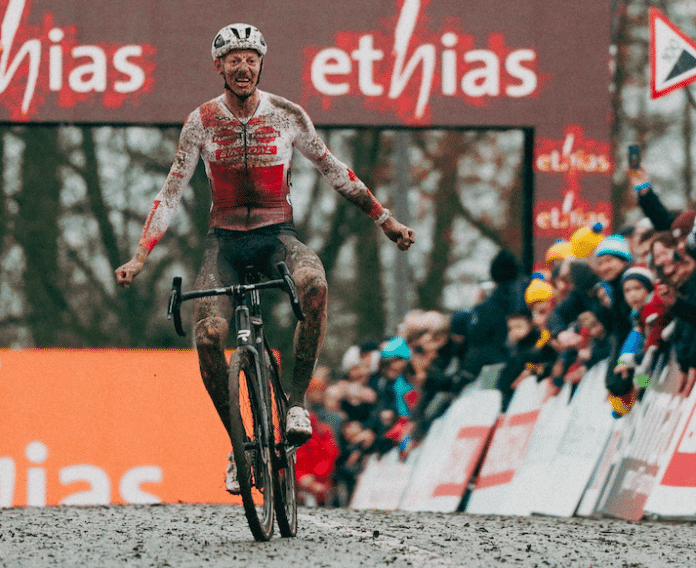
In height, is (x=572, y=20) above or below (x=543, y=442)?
above

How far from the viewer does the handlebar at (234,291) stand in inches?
271

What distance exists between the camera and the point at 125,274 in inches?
277

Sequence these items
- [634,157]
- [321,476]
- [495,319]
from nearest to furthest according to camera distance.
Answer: [634,157], [495,319], [321,476]

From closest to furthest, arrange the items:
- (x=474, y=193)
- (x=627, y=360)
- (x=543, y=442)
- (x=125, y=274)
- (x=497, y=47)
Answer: (x=125, y=274) < (x=627, y=360) < (x=543, y=442) < (x=497, y=47) < (x=474, y=193)

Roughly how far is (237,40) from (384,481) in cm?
630

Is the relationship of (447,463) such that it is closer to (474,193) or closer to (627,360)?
(627,360)

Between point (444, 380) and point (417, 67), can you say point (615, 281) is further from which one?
point (417, 67)

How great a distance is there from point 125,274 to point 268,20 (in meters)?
8.38

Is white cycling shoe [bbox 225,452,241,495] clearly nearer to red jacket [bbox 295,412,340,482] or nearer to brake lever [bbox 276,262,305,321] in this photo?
brake lever [bbox 276,262,305,321]

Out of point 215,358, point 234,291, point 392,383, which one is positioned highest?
point 234,291

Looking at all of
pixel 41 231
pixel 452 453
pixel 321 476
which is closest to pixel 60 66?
pixel 321 476

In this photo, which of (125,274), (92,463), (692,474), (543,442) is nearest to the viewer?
(125,274)

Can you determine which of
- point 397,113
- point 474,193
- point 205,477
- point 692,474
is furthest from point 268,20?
point 474,193

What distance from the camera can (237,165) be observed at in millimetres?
7387
